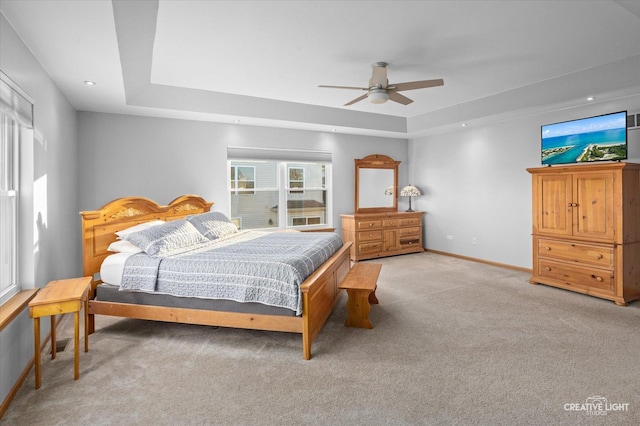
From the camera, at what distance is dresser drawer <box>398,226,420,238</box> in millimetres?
6996

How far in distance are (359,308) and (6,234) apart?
281cm

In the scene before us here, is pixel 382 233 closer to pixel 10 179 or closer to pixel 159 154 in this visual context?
pixel 159 154

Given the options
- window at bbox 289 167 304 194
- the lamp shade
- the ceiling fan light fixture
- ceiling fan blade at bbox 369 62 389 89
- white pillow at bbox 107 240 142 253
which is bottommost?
white pillow at bbox 107 240 142 253

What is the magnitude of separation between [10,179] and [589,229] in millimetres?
5742

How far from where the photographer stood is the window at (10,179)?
2.42 m

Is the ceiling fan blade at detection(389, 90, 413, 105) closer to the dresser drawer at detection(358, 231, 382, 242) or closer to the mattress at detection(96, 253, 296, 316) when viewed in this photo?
the mattress at detection(96, 253, 296, 316)

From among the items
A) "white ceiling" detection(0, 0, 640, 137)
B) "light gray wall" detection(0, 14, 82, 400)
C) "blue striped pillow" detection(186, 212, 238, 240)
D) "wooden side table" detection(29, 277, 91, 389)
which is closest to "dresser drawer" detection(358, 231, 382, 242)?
"white ceiling" detection(0, 0, 640, 137)

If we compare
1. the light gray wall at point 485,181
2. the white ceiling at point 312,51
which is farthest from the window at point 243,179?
the light gray wall at point 485,181

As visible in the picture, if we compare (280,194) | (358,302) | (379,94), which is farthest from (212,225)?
(379,94)

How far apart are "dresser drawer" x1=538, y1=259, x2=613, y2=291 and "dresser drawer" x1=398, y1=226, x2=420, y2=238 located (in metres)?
2.62

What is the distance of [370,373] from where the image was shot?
250 centimetres

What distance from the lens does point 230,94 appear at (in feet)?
16.5

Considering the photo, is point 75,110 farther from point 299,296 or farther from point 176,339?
point 299,296

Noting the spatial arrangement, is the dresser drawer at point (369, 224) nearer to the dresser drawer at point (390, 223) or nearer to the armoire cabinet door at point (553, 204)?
the dresser drawer at point (390, 223)
